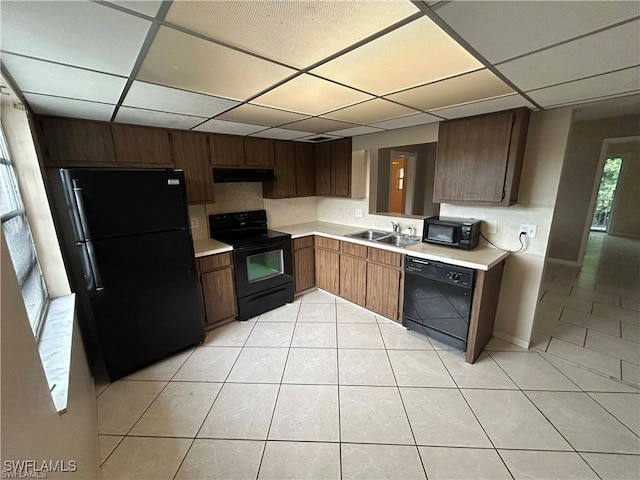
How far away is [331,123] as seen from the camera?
2549mm

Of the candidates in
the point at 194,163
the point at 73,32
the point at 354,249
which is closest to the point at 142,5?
the point at 73,32

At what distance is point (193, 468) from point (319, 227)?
284cm

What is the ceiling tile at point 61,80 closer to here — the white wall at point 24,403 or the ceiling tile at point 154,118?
the ceiling tile at point 154,118

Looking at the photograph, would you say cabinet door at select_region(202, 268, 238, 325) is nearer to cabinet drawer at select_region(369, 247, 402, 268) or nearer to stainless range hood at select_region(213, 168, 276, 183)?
stainless range hood at select_region(213, 168, 276, 183)

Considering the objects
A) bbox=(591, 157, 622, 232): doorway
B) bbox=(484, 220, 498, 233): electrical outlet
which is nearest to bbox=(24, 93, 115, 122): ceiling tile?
bbox=(484, 220, 498, 233): electrical outlet

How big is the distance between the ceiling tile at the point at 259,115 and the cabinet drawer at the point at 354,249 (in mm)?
1513

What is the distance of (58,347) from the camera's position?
143cm

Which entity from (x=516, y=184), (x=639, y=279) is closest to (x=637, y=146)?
(x=639, y=279)

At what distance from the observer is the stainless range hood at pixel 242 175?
9.70ft

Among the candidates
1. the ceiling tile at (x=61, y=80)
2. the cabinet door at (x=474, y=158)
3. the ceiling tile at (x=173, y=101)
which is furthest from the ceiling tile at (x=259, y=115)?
the cabinet door at (x=474, y=158)

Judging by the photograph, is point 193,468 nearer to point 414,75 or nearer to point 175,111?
point 175,111

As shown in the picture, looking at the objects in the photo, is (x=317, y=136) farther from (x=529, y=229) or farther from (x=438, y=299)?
(x=529, y=229)

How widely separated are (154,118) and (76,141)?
648 mm

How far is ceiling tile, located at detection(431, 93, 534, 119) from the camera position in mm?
1824
